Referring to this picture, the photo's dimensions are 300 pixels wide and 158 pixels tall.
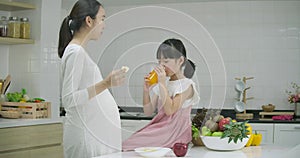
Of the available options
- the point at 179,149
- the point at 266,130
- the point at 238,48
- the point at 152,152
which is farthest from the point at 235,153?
the point at 238,48

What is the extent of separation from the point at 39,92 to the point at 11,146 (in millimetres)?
681

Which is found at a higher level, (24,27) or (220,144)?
(24,27)

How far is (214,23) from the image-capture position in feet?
14.5

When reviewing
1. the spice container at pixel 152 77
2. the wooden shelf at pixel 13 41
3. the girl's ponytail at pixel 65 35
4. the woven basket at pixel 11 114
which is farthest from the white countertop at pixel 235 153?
the wooden shelf at pixel 13 41

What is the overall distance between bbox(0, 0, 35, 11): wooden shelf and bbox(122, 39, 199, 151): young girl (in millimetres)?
2047

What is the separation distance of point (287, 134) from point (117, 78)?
252 centimetres

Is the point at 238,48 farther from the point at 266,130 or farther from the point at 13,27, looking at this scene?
the point at 13,27

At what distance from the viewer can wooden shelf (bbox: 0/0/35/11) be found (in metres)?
3.66

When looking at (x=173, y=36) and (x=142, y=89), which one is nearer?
(x=173, y=36)

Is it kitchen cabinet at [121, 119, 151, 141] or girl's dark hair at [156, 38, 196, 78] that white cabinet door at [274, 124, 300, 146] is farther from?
girl's dark hair at [156, 38, 196, 78]

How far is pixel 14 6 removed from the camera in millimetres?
3764

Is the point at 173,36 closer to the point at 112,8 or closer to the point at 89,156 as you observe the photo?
the point at 89,156

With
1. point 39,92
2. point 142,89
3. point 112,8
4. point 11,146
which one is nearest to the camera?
point 142,89

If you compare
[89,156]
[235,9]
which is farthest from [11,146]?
[235,9]
